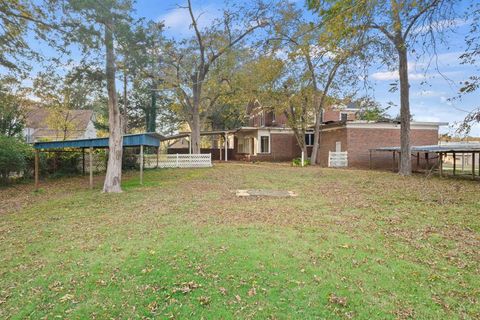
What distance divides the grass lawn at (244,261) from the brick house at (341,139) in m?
13.9

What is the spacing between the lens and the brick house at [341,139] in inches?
830

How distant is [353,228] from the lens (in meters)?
5.53

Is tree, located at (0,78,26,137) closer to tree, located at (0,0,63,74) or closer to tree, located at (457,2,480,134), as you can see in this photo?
tree, located at (0,0,63,74)

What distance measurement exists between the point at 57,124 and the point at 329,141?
2426cm

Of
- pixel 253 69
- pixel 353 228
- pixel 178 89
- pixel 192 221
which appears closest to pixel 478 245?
pixel 353 228

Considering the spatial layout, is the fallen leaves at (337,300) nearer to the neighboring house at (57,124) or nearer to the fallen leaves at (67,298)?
the fallen leaves at (67,298)

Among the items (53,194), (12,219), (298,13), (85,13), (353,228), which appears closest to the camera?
(353,228)

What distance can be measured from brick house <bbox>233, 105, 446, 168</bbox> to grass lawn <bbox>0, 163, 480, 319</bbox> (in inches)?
548

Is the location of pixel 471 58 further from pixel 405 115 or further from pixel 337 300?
pixel 405 115

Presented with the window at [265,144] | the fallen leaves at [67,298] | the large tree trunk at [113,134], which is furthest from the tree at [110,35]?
the window at [265,144]

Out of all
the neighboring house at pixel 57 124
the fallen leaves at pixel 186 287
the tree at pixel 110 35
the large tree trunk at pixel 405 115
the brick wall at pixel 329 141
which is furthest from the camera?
the neighboring house at pixel 57 124

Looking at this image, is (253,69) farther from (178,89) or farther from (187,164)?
(187,164)

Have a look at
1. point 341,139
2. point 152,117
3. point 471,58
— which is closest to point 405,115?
point 341,139

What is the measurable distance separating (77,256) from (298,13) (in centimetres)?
2014
